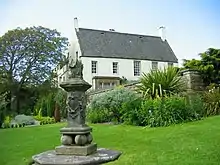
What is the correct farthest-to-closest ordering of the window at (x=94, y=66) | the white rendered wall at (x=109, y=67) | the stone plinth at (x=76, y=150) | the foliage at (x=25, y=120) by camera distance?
the window at (x=94, y=66) → the white rendered wall at (x=109, y=67) → the foliage at (x=25, y=120) → the stone plinth at (x=76, y=150)

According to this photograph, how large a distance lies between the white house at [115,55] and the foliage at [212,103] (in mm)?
15253

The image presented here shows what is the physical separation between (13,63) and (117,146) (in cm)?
2246

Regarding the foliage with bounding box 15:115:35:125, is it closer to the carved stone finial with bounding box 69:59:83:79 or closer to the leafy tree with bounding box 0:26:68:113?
the leafy tree with bounding box 0:26:68:113

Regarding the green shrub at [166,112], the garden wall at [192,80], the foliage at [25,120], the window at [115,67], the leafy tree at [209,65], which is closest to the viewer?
the green shrub at [166,112]

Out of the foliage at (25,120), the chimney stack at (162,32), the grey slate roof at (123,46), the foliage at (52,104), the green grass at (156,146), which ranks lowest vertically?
the green grass at (156,146)

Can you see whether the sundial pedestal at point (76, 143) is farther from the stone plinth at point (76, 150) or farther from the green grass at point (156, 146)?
the green grass at point (156, 146)

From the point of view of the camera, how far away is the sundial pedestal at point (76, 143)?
4.95 metres

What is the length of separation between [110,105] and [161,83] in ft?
7.99

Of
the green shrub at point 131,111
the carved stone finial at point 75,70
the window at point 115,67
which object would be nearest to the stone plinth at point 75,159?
the carved stone finial at point 75,70

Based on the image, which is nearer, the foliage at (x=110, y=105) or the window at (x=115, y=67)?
the foliage at (x=110, y=105)

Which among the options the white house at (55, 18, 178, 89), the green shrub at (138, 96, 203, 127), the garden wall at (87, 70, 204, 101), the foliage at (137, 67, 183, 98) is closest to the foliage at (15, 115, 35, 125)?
the foliage at (137, 67, 183, 98)

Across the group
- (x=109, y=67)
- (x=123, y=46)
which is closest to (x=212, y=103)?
(x=109, y=67)

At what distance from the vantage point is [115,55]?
2858 centimetres

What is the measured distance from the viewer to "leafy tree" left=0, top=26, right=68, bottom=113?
27078 millimetres
